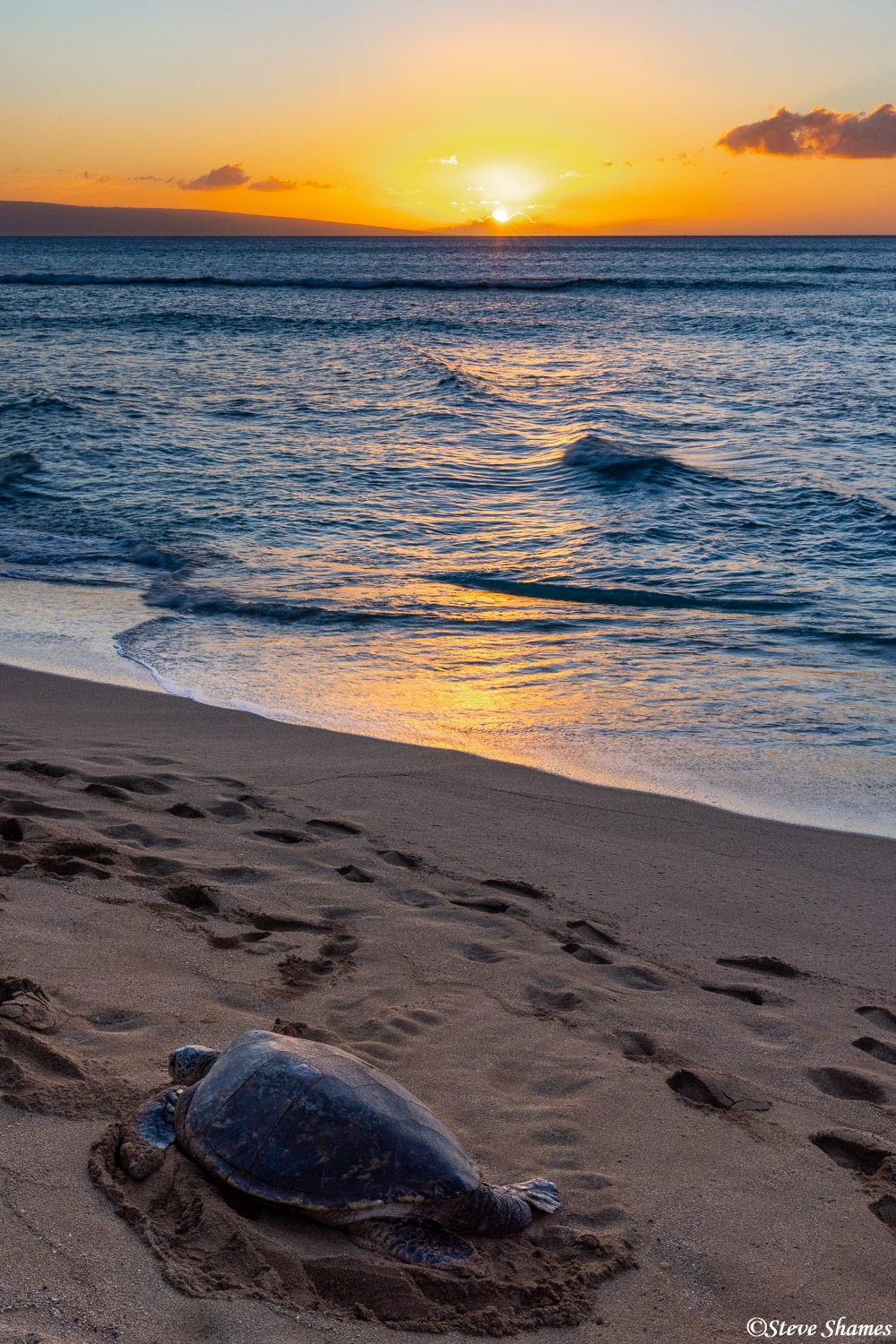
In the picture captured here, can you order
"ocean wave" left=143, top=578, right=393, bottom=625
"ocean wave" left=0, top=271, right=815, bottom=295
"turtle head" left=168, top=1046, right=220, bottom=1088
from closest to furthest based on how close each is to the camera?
"turtle head" left=168, top=1046, right=220, bottom=1088, "ocean wave" left=143, top=578, right=393, bottom=625, "ocean wave" left=0, top=271, right=815, bottom=295

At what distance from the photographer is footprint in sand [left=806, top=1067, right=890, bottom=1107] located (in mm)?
2994

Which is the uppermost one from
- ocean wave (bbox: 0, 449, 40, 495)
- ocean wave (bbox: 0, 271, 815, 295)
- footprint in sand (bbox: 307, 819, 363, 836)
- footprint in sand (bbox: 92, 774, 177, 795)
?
ocean wave (bbox: 0, 271, 815, 295)

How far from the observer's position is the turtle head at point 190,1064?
268cm

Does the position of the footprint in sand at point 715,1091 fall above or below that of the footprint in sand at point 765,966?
below

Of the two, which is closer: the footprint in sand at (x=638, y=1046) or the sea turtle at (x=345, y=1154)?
the sea turtle at (x=345, y=1154)

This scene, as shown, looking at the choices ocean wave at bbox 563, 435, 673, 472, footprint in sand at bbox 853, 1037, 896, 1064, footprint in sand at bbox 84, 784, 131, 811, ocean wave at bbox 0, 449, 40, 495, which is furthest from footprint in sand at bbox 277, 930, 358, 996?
ocean wave at bbox 0, 449, 40, 495

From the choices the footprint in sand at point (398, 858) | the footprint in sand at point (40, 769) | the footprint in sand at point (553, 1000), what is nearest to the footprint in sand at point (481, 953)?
the footprint in sand at point (553, 1000)

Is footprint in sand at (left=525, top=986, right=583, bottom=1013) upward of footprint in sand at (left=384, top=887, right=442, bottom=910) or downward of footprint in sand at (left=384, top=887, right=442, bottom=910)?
downward

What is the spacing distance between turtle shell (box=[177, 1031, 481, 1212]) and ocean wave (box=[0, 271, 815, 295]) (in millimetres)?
59233

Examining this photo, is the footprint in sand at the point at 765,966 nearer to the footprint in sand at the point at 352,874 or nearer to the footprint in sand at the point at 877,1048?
the footprint in sand at the point at 877,1048

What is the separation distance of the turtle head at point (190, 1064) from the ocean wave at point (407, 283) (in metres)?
59.2

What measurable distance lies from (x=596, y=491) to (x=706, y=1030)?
11.0 m

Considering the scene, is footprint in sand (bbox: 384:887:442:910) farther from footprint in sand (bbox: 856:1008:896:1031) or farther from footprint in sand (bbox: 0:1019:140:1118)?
footprint in sand (bbox: 856:1008:896:1031)

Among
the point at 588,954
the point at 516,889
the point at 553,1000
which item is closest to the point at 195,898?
the point at 516,889
